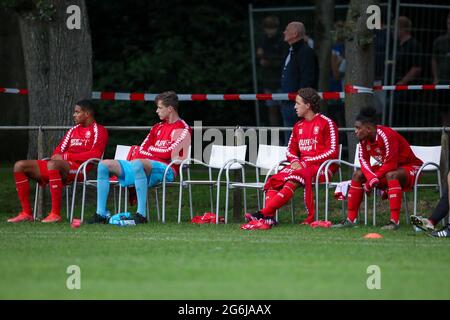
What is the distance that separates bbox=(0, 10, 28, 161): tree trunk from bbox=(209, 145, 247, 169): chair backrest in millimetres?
7196

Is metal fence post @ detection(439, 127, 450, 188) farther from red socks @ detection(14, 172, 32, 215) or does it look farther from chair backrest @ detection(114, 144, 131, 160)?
red socks @ detection(14, 172, 32, 215)

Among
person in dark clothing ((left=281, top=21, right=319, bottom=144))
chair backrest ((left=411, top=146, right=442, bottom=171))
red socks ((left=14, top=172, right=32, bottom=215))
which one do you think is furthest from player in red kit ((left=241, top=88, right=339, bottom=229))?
red socks ((left=14, top=172, right=32, bottom=215))

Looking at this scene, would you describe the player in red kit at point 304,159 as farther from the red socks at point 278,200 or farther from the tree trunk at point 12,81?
the tree trunk at point 12,81

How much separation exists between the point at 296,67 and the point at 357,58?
935 mm

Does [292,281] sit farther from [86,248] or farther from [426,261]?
[86,248]

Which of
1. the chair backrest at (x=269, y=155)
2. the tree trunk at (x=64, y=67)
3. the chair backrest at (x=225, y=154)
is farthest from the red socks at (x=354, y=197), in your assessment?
the tree trunk at (x=64, y=67)

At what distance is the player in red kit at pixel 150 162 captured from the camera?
14.0 meters

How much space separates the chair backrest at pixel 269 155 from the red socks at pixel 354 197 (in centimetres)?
139

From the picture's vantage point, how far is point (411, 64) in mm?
20609

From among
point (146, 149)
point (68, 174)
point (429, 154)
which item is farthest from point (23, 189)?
point (429, 154)

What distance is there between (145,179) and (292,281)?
546cm

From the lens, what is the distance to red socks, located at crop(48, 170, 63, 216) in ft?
47.1

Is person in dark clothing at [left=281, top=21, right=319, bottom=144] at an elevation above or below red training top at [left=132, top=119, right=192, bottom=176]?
above

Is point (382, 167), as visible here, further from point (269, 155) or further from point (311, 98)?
point (269, 155)
